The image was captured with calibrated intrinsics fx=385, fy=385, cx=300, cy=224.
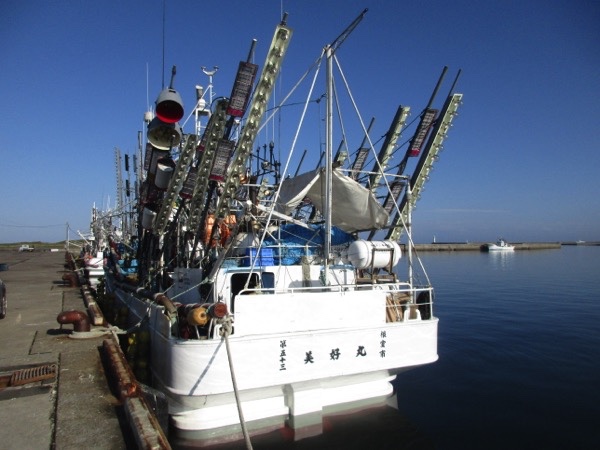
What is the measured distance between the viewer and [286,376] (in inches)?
292

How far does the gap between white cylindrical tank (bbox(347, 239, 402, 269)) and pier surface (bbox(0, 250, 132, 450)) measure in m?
5.30

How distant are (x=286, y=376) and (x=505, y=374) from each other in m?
8.15

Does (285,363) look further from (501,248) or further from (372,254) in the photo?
(501,248)

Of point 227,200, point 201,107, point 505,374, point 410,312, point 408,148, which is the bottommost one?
point 505,374

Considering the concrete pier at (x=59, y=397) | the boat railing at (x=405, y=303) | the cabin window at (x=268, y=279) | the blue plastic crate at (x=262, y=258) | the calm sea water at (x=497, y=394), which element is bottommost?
the calm sea water at (x=497, y=394)

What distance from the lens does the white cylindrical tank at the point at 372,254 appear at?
8.53 meters

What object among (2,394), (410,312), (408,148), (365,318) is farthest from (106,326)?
(408,148)

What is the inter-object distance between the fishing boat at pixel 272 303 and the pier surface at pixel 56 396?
4.19 ft

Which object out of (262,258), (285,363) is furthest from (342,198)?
(285,363)

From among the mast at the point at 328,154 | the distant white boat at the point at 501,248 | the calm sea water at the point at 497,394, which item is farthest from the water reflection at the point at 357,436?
the distant white boat at the point at 501,248

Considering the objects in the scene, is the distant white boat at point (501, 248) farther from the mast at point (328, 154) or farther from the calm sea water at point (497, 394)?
the mast at point (328, 154)

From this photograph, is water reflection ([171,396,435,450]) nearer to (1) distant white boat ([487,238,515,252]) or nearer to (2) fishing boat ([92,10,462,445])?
(2) fishing boat ([92,10,462,445])

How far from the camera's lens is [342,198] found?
33.1 ft

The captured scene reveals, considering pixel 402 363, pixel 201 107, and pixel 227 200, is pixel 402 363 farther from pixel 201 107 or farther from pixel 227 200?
pixel 201 107
